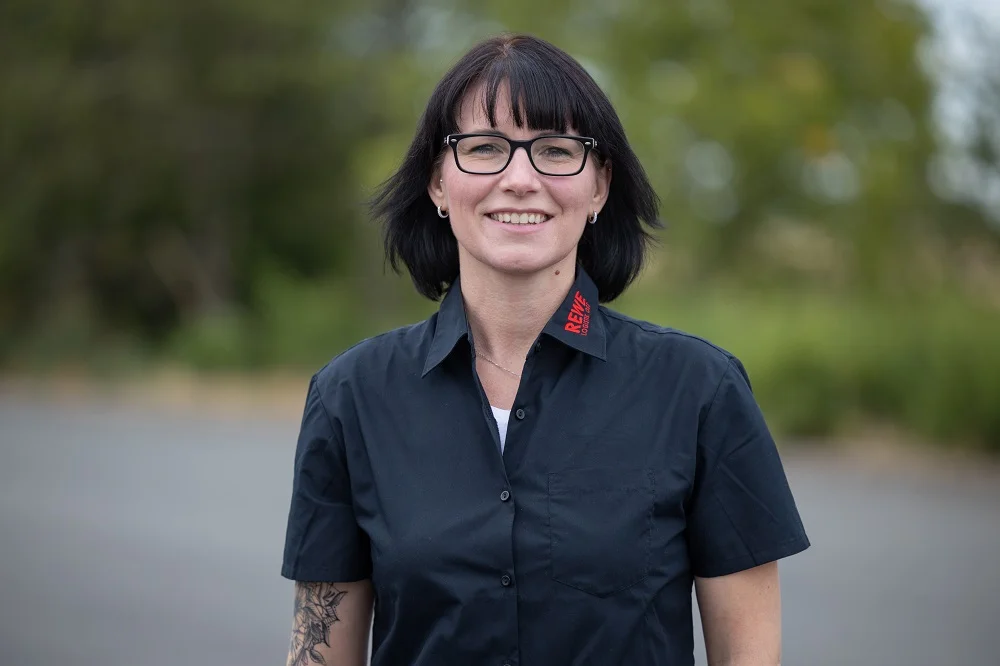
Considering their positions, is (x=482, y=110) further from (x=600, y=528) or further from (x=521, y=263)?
(x=600, y=528)

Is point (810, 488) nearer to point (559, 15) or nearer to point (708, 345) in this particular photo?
point (708, 345)

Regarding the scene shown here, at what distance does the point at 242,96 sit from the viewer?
2094cm

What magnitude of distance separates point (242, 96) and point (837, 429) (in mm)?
13706

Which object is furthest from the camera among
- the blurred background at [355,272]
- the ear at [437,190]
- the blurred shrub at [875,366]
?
the blurred shrub at [875,366]

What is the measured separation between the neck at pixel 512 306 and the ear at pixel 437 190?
0.19m

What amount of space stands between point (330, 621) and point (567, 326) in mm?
718

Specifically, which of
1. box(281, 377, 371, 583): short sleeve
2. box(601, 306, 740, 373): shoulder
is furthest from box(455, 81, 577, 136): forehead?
box(281, 377, 371, 583): short sleeve

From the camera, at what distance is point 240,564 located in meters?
7.52

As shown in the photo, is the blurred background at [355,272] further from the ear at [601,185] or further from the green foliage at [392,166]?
the ear at [601,185]

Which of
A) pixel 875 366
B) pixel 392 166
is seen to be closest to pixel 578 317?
pixel 392 166

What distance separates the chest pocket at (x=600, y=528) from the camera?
6.64 feet

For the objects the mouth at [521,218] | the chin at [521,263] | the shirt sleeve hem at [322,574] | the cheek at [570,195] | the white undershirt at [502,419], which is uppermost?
the cheek at [570,195]

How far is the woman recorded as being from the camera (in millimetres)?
2035

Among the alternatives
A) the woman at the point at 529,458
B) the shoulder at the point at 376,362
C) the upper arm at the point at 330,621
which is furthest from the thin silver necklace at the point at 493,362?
the upper arm at the point at 330,621
